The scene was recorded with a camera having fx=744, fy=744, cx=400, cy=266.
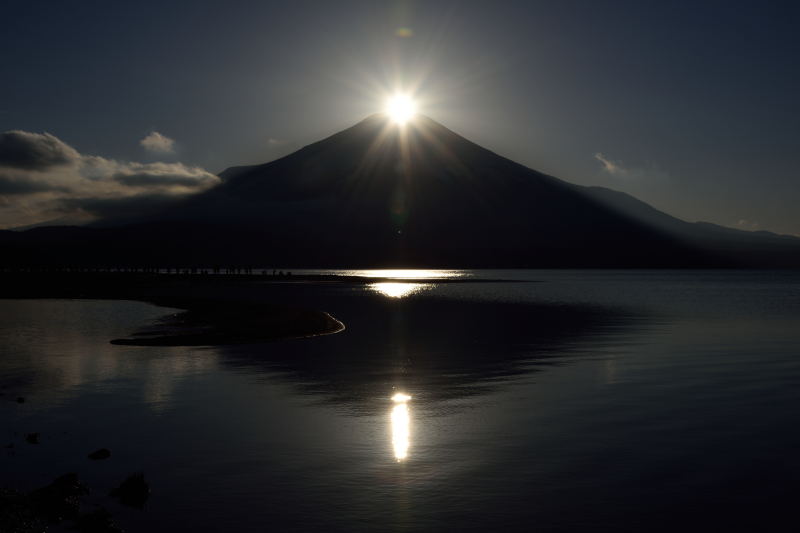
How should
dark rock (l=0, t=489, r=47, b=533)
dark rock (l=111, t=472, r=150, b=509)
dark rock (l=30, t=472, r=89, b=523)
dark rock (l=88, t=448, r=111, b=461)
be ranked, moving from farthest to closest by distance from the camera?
1. dark rock (l=88, t=448, r=111, b=461)
2. dark rock (l=111, t=472, r=150, b=509)
3. dark rock (l=30, t=472, r=89, b=523)
4. dark rock (l=0, t=489, r=47, b=533)

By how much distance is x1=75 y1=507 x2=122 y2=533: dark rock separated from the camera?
1425 cm

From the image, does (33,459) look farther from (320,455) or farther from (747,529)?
(747,529)

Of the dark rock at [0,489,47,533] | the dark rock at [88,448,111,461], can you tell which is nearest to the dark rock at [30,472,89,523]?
the dark rock at [0,489,47,533]

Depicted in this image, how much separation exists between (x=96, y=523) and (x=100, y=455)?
5682mm

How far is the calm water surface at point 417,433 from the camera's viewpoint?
1538 centimetres

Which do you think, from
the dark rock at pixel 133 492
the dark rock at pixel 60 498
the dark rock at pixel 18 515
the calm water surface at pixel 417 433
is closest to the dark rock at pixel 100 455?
the calm water surface at pixel 417 433

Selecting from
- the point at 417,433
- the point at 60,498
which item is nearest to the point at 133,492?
the point at 60,498

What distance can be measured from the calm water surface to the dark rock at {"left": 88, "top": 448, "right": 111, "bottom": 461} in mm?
349

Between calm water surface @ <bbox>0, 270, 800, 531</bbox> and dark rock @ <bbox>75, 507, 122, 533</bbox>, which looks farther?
calm water surface @ <bbox>0, 270, 800, 531</bbox>

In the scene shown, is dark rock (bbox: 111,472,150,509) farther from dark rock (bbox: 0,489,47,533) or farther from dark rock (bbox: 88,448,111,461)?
dark rock (bbox: 88,448,111,461)

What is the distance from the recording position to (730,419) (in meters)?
24.7

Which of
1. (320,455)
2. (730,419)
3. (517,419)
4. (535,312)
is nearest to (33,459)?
(320,455)

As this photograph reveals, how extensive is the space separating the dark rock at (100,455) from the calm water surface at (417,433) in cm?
35

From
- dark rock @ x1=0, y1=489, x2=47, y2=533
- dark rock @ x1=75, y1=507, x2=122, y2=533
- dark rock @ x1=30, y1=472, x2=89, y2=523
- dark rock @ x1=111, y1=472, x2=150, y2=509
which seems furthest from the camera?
dark rock @ x1=111, y1=472, x2=150, y2=509
